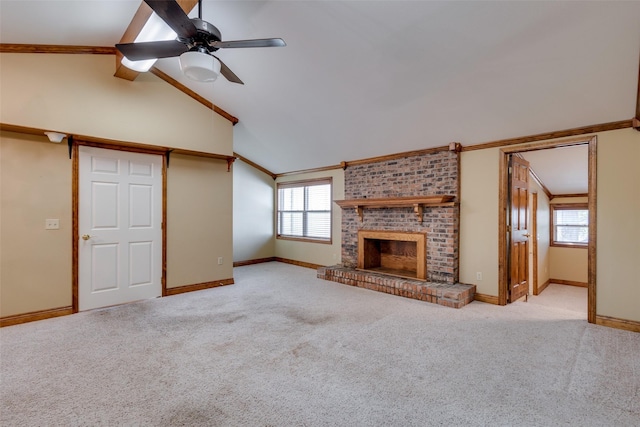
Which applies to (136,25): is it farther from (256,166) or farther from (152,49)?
(256,166)

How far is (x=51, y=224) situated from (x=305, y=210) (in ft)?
14.7

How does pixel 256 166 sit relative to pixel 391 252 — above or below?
above

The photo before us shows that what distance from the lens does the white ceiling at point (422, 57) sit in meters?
2.64

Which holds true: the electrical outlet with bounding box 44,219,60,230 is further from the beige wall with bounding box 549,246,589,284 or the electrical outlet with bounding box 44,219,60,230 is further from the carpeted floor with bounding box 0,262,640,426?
the beige wall with bounding box 549,246,589,284

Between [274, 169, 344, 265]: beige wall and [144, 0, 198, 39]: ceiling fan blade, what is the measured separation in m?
4.23

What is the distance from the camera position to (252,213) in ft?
23.8

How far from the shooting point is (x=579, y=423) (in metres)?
1.83

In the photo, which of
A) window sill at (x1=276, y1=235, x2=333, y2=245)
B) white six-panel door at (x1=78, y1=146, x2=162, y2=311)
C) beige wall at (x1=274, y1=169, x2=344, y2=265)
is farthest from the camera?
window sill at (x1=276, y1=235, x2=333, y2=245)

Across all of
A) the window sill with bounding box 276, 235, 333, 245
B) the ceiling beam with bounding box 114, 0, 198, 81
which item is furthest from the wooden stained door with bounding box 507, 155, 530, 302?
the ceiling beam with bounding box 114, 0, 198, 81

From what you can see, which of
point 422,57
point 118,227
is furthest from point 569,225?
point 118,227

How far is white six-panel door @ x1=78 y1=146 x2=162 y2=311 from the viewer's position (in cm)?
393

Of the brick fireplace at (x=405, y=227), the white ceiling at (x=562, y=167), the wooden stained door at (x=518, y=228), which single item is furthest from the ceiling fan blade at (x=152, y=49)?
the white ceiling at (x=562, y=167)

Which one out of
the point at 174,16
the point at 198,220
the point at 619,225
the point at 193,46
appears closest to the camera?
the point at 174,16

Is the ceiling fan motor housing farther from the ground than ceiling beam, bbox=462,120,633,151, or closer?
farther from the ground
